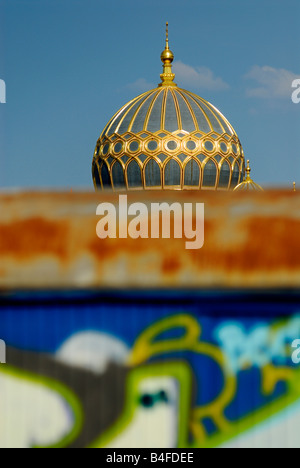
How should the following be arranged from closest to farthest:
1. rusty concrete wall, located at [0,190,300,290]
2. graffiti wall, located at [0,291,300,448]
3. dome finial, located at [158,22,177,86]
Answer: rusty concrete wall, located at [0,190,300,290] < graffiti wall, located at [0,291,300,448] < dome finial, located at [158,22,177,86]

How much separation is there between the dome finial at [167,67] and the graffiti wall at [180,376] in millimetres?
30526

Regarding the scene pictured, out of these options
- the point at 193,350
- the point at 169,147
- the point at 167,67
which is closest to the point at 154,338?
the point at 193,350

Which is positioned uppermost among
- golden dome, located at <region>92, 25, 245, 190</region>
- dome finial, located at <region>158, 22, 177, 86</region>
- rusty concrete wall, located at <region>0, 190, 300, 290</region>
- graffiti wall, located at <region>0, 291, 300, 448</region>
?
dome finial, located at <region>158, 22, 177, 86</region>

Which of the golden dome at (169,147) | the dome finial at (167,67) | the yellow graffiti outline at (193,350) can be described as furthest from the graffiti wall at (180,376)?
the dome finial at (167,67)

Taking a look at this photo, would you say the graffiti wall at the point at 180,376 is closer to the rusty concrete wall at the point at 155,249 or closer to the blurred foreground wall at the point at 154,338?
the blurred foreground wall at the point at 154,338

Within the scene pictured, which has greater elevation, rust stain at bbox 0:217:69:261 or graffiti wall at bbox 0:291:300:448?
rust stain at bbox 0:217:69:261

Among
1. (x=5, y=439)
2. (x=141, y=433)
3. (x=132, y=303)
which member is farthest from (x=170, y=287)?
(x=5, y=439)

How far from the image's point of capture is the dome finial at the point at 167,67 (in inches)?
1390

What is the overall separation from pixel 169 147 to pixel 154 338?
1053 inches

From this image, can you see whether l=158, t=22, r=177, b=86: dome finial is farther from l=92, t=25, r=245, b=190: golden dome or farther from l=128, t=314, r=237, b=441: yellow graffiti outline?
l=128, t=314, r=237, b=441: yellow graffiti outline

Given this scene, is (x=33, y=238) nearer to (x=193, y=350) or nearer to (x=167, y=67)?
(x=193, y=350)

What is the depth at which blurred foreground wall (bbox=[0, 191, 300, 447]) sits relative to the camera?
5.32m

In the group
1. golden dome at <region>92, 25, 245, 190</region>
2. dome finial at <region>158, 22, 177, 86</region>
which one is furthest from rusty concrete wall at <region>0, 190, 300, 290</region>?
dome finial at <region>158, 22, 177, 86</region>

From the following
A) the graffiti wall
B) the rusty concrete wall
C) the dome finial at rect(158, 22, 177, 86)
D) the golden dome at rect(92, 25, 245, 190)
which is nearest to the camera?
the rusty concrete wall
